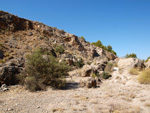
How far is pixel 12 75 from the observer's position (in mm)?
7172

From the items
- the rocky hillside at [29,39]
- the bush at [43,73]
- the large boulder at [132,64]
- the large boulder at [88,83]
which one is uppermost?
the rocky hillside at [29,39]

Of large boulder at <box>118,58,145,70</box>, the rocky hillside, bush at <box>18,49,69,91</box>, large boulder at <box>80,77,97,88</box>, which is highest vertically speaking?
the rocky hillside

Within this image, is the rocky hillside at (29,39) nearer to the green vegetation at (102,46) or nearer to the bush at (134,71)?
the bush at (134,71)

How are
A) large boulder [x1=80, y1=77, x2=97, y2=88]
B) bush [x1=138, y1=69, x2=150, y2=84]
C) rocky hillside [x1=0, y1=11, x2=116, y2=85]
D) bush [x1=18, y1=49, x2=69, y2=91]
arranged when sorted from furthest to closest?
1. rocky hillside [x1=0, y1=11, x2=116, y2=85]
2. bush [x1=138, y1=69, x2=150, y2=84]
3. large boulder [x1=80, y1=77, x2=97, y2=88]
4. bush [x1=18, y1=49, x2=69, y2=91]

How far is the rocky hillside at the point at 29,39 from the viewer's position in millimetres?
16263

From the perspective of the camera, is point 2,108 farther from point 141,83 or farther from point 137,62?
point 137,62

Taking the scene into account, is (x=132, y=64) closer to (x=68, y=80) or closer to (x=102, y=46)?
(x=68, y=80)

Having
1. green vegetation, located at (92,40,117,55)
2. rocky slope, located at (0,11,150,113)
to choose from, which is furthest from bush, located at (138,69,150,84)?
green vegetation, located at (92,40,117,55)

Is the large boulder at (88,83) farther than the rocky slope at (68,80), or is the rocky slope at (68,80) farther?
the large boulder at (88,83)

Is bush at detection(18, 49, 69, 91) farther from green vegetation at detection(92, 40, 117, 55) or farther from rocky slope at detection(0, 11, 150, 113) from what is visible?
green vegetation at detection(92, 40, 117, 55)

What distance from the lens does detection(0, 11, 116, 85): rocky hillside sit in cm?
1626

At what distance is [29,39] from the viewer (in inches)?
810

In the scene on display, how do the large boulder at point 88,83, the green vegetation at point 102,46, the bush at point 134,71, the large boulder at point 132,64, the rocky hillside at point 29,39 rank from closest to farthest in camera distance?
the large boulder at point 88,83 < the bush at point 134,71 < the large boulder at point 132,64 < the rocky hillside at point 29,39 < the green vegetation at point 102,46

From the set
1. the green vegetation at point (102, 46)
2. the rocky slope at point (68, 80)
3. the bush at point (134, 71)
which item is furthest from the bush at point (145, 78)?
the green vegetation at point (102, 46)
